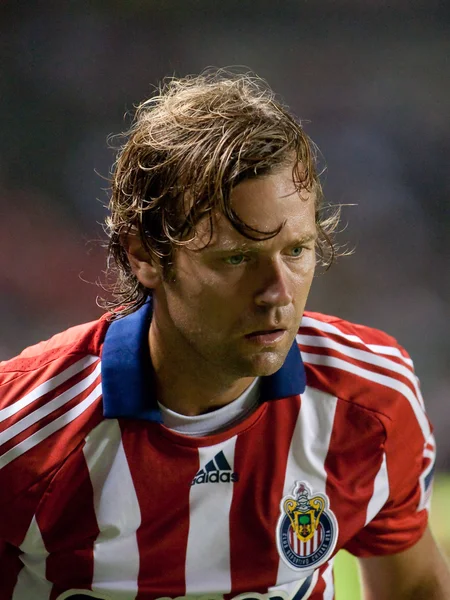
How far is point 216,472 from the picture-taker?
4.21 feet

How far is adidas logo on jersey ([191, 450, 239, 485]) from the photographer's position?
1.28 m

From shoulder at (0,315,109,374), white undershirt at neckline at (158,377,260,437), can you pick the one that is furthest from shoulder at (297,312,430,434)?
shoulder at (0,315,109,374)

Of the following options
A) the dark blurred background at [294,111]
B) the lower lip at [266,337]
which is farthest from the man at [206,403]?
the dark blurred background at [294,111]

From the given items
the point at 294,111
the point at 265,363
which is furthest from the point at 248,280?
the point at 294,111

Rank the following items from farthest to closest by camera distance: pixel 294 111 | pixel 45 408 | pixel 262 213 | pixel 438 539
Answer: pixel 294 111 < pixel 438 539 < pixel 45 408 < pixel 262 213

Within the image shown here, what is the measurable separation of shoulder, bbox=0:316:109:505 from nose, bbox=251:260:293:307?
1.09 ft

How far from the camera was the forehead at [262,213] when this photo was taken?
107cm

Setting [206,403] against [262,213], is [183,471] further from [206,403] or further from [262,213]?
[262,213]

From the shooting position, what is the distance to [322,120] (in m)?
3.40

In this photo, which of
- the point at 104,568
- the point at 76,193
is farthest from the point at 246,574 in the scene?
the point at 76,193

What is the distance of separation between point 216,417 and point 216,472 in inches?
3.4

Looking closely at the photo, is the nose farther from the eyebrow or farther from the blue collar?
the blue collar

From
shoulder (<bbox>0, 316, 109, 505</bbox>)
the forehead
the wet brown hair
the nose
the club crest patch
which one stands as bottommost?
the club crest patch

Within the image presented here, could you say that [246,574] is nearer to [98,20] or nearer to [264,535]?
[264,535]
